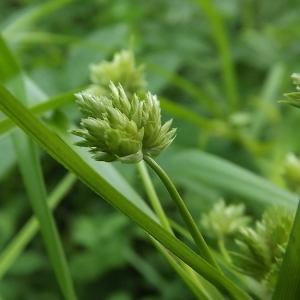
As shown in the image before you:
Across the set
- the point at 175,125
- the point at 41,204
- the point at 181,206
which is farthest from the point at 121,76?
the point at 175,125

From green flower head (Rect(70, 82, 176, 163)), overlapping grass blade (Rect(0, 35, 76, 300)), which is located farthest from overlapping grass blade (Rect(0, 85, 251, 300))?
overlapping grass blade (Rect(0, 35, 76, 300))

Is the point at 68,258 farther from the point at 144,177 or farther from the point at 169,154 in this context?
the point at 144,177

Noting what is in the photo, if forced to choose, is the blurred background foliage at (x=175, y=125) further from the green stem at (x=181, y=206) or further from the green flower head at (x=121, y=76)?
the green stem at (x=181, y=206)

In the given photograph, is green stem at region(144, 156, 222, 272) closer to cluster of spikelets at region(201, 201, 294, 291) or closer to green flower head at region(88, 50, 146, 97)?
cluster of spikelets at region(201, 201, 294, 291)

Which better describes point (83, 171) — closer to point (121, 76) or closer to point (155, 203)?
point (155, 203)

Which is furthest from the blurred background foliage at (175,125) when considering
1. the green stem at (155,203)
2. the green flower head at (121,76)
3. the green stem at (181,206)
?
the green stem at (181,206)

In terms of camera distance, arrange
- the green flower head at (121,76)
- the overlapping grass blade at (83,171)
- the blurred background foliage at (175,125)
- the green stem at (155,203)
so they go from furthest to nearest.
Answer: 1. the blurred background foliage at (175,125)
2. the green flower head at (121,76)
3. the green stem at (155,203)
4. the overlapping grass blade at (83,171)
